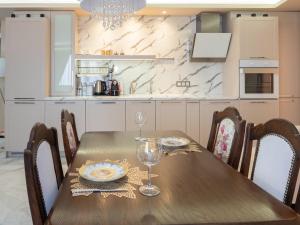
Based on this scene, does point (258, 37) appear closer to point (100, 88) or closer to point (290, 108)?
point (290, 108)

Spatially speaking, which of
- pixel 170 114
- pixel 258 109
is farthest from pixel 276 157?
pixel 258 109

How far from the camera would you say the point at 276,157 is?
4.42 ft

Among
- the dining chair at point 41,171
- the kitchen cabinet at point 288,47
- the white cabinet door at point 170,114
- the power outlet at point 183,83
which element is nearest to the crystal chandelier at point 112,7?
the dining chair at point 41,171

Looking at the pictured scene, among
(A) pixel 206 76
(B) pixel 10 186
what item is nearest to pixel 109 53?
(A) pixel 206 76

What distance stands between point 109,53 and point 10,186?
2345mm

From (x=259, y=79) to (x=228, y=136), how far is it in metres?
2.49

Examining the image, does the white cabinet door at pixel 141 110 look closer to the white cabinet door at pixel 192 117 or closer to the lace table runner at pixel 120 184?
the white cabinet door at pixel 192 117

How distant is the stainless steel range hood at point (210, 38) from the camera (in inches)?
168

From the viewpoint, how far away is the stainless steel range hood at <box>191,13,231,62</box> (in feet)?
14.0

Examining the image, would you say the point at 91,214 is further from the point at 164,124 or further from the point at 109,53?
the point at 109,53

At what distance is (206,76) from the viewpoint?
4707 millimetres

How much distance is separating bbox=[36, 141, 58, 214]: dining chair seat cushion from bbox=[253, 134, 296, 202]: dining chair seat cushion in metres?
0.99

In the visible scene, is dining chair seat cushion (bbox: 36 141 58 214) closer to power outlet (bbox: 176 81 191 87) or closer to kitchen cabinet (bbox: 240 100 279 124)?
kitchen cabinet (bbox: 240 100 279 124)

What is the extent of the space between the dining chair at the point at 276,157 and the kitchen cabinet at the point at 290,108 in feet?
10.3
